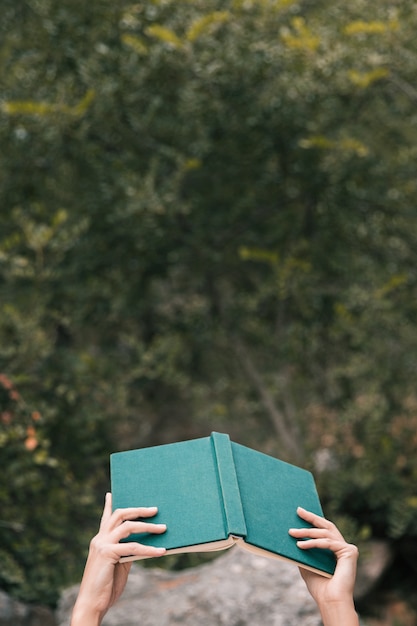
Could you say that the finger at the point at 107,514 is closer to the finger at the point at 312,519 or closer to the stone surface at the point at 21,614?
the finger at the point at 312,519

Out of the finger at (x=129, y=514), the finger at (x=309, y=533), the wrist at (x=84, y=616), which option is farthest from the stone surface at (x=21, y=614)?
the finger at (x=309, y=533)

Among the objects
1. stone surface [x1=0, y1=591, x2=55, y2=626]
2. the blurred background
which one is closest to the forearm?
stone surface [x1=0, y1=591, x2=55, y2=626]

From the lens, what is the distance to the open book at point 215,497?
66.6 inches

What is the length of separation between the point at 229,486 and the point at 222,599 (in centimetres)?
176

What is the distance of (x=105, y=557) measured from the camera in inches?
66.7

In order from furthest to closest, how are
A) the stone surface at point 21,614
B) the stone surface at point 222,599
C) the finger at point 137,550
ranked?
the stone surface at point 21,614
the stone surface at point 222,599
the finger at point 137,550

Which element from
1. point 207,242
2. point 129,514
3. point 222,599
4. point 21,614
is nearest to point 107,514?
point 129,514

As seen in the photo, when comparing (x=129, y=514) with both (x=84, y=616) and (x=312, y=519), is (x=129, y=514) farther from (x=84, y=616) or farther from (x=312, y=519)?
(x=312, y=519)

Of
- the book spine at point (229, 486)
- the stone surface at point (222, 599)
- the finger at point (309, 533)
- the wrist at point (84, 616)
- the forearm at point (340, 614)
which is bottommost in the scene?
Answer: the stone surface at point (222, 599)

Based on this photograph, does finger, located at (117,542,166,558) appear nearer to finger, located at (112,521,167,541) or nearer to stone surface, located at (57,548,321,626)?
finger, located at (112,521,167,541)

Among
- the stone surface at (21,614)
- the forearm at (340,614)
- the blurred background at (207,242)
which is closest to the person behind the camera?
the forearm at (340,614)

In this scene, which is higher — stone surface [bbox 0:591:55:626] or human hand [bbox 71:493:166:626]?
human hand [bbox 71:493:166:626]

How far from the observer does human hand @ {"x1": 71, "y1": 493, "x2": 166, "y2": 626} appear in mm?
1681

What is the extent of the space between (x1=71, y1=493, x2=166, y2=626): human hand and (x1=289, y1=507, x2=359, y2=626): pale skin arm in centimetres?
35
